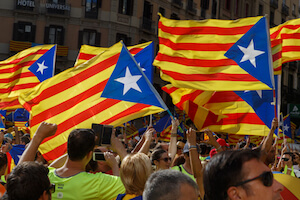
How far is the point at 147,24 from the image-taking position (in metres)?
33.4

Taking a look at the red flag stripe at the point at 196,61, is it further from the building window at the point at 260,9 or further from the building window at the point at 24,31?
the building window at the point at 260,9

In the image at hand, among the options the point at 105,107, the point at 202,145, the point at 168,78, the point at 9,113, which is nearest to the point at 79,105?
the point at 105,107

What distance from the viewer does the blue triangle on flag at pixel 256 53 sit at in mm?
7480

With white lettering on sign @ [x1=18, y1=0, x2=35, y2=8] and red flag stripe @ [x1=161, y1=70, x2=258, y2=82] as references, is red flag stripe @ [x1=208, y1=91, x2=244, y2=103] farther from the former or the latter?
white lettering on sign @ [x1=18, y1=0, x2=35, y2=8]

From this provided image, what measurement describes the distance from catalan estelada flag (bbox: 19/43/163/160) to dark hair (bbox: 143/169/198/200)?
160 inches

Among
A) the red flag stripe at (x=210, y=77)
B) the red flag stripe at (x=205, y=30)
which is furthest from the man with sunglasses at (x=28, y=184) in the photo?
the red flag stripe at (x=205, y=30)

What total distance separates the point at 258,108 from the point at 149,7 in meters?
26.4

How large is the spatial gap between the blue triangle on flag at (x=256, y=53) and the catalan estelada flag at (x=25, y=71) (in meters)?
5.69

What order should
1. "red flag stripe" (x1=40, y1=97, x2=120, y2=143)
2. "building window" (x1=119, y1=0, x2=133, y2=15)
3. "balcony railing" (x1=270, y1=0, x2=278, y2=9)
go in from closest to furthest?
"red flag stripe" (x1=40, y1=97, x2=120, y2=143) < "building window" (x1=119, y1=0, x2=133, y2=15) < "balcony railing" (x1=270, y1=0, x2=278, y2=9)

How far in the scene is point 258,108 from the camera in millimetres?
8539

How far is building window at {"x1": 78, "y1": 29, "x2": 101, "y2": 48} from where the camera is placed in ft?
102

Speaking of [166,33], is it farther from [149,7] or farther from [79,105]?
[149,7]

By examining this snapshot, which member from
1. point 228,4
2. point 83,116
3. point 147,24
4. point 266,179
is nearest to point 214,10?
point 228,4

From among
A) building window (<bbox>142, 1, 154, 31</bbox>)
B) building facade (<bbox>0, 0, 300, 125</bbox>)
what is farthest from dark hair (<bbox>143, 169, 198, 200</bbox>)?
building window (<bbox>142, 1, 154, 31</bbox>)
